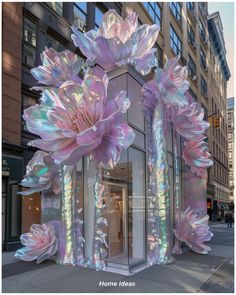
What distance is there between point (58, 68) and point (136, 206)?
13.9 feet

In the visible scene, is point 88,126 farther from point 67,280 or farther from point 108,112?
point 67,280

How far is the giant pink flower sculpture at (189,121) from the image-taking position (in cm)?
1166

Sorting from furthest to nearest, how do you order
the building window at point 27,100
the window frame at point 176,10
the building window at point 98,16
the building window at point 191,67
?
the building window at point 191,67
the window frame at point 176,10
the building window at point 98,16
the building window at point 27,100

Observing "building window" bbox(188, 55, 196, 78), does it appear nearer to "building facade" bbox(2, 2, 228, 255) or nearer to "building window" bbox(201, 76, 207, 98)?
"building window" bbox(201, 76, 207, 98)

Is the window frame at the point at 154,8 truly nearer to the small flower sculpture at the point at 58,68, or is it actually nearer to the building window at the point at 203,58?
the building window at the point at 203,58

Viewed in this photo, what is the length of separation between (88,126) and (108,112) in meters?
0.55

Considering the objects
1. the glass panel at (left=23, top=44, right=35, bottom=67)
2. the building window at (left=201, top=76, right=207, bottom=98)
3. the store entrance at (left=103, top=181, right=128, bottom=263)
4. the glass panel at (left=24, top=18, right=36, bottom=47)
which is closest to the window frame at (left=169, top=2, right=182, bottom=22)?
the building window at (left=201, top=76, right=207, bottom=98)

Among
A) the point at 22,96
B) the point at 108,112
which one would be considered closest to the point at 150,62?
the point at 108,112

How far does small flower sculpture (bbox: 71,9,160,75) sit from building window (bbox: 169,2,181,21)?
2484 cm

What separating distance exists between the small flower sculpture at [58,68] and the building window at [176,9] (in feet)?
81.0

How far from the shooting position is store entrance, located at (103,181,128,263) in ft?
32.4

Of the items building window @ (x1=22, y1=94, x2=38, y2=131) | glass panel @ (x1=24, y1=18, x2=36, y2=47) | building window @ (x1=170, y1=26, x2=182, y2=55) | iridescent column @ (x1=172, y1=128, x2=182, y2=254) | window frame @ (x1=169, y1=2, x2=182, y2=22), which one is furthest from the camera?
window frame @ (x1=169, y1=2, x2=182, y2=22)

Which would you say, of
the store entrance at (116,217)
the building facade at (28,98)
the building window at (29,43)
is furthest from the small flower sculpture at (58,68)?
the building window at (29,43)

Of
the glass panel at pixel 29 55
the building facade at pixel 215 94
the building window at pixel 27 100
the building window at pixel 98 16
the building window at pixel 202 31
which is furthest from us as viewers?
the building facade at pixel 215 94
